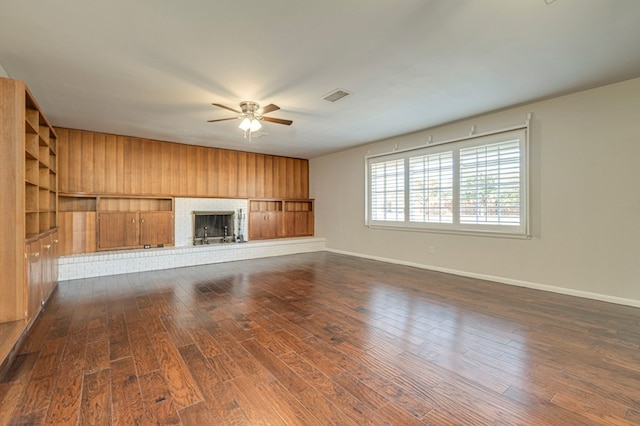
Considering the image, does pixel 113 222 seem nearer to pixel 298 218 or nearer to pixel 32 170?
pixel 32 170

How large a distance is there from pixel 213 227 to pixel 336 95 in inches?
178

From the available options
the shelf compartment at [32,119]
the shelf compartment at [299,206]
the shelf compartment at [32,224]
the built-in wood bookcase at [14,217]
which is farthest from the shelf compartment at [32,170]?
the shelf compartment at [299,206]

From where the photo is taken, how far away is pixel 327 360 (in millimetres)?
2240

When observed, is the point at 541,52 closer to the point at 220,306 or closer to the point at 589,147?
the point at 589,147

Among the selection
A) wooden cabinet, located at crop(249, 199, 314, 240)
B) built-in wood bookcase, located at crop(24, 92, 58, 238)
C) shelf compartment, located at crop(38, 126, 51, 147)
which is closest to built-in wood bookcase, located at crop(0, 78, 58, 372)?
built-in wood bookcase, located at crop(24, 92, 58, 238)

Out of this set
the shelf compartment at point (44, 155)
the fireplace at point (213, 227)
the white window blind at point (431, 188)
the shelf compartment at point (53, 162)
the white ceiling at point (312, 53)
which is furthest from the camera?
the fireplace at point (213, 227)

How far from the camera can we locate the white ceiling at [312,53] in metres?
2.20

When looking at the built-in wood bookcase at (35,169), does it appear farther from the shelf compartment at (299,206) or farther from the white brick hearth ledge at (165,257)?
the shelf compartment at (299,206)

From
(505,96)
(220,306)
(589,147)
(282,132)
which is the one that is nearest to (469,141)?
(505,96)

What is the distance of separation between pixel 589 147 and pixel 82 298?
6.76 meters

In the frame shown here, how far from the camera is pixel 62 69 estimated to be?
3070mm

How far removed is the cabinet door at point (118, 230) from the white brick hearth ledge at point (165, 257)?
0.85 ft

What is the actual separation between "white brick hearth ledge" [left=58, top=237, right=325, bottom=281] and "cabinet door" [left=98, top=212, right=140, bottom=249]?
26 cm

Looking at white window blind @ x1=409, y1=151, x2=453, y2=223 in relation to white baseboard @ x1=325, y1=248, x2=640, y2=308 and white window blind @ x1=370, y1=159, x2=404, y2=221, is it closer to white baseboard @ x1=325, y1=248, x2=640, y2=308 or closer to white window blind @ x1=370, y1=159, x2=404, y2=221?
white window blind @ x1=370, y1=159, x2=404, y2=221
